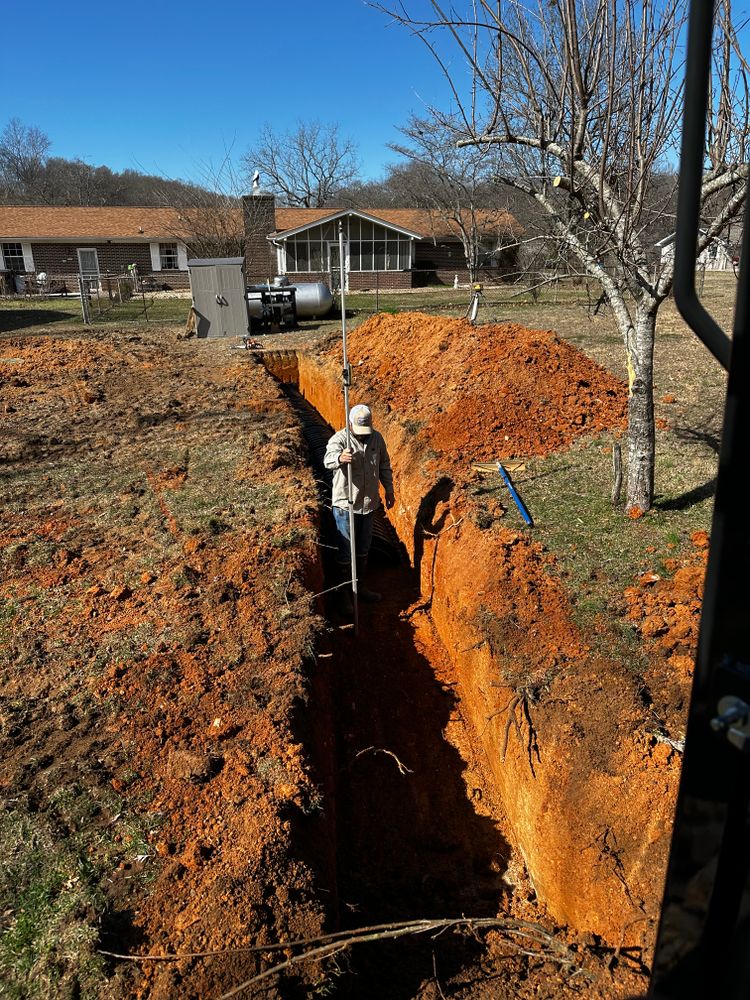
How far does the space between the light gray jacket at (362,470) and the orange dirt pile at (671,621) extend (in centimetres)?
302

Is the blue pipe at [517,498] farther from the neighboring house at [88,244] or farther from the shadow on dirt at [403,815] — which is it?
the neighboring house at [88,244]

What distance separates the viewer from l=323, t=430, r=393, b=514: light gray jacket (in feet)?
23.7

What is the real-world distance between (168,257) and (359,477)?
110ft

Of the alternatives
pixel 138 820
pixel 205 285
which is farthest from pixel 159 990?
pixel 205 285

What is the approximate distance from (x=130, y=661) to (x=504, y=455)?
17.9ft

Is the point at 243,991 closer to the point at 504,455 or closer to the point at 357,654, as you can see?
the point at 357,654

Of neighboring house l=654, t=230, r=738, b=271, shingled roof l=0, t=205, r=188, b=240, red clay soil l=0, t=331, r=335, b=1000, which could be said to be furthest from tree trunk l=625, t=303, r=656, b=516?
shingled roof l=0, t=205, r=188, b=240

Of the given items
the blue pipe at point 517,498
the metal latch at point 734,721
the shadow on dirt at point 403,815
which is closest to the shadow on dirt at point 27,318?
the blue pipe at point 517,498

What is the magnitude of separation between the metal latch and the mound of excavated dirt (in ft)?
24.8

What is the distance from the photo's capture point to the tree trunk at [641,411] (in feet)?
19.5

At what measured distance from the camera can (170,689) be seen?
4.95 metres

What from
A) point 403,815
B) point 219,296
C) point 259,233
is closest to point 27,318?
point 219,296

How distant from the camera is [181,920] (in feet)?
11.0

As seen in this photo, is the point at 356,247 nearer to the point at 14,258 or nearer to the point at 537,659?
the point at 14,258
